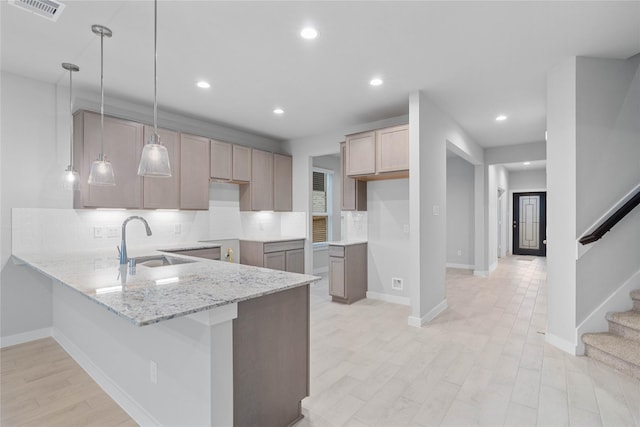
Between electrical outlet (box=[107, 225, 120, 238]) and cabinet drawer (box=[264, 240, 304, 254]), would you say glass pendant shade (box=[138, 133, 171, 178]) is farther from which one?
cabinet drawer (box=[264, 240, 304, 254])

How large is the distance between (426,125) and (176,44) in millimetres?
2809

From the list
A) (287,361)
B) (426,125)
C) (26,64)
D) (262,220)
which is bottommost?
(287,361)

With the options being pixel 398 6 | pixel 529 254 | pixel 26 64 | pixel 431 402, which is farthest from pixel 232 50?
pixel 529 254

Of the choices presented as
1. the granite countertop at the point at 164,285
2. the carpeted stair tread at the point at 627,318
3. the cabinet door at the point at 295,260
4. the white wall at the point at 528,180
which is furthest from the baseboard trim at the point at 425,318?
the white wall at the point at 528,180

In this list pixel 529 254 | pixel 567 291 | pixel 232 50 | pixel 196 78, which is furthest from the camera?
pixel 529 254

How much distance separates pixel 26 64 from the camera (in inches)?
122

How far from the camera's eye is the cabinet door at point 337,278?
468 centimetres

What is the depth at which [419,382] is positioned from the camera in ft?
8.13

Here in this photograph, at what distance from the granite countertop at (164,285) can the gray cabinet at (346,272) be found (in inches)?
93.7

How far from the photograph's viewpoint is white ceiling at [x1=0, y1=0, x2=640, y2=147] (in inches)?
91.0

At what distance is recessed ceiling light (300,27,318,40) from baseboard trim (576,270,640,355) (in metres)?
3.49

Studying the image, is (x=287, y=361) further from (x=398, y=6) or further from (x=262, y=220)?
(x=262, y=220)

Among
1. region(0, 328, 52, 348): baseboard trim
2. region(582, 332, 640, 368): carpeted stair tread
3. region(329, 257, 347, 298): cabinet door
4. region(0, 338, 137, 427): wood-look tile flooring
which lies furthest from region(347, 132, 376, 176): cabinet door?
region(0, 328, 52, 348): baseboard trim

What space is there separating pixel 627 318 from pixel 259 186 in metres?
4.78
